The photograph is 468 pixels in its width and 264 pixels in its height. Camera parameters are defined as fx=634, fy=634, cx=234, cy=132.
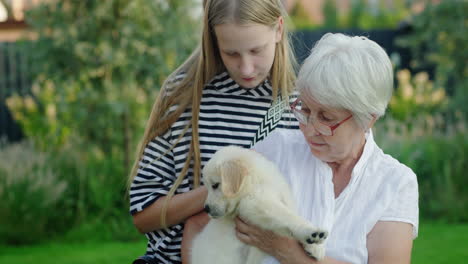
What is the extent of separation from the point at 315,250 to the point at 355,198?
16.2 inches

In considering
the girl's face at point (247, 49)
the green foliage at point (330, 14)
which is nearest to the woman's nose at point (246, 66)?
the girl's face at point (247, 49)

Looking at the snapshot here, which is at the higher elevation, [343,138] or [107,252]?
[343,138]

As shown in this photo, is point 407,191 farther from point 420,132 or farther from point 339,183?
point 420,132

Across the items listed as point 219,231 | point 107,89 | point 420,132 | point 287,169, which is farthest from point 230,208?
point 420,132

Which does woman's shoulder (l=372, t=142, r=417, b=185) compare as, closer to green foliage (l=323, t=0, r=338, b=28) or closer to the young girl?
the young girl

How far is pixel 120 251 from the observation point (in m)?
7.66

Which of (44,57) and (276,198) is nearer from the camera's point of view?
(276,198)

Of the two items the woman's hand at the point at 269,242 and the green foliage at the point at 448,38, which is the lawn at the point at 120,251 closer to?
the green foliage at the point at 448,38

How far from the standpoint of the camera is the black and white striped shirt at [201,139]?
362 cm

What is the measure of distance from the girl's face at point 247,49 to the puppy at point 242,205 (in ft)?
1.51

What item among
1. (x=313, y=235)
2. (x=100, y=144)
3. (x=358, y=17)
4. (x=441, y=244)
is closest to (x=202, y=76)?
(x=313, y=235)

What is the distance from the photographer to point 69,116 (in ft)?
30.1

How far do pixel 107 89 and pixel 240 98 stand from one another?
16.7 ft

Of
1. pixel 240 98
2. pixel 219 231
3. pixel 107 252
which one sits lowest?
pixel 107 252
